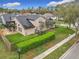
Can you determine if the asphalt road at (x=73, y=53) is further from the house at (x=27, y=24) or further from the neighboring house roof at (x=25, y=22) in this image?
the neighboring house roof at (x=25, y=22)

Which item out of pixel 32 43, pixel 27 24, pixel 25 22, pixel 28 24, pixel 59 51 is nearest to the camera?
pixel 59 51

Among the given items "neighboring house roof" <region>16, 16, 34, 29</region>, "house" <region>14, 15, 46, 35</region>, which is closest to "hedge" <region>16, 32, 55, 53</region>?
"house" <region>14, 15, 46, 35</region>

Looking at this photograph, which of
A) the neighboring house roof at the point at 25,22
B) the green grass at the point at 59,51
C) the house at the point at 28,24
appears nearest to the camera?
the green grass at the point at 59,51

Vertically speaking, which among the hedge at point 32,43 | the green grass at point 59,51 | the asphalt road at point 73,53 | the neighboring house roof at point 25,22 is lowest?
the asphalt road at point 73,53

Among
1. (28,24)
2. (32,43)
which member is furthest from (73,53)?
(28,24)

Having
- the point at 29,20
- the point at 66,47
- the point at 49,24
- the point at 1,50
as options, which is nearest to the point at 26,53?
the point at 1,50

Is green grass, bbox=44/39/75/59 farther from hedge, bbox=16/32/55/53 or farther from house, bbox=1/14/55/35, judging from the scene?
house, bbox=1/14/55/35

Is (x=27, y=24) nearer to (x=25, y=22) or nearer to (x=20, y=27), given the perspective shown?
(x=25, y=22)

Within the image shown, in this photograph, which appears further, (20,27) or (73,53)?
(20,27)

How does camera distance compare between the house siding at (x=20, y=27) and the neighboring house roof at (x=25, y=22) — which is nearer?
the house siding at (x=20, y=27)

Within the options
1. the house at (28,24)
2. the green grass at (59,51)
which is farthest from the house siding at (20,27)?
the green grass at (59,51)

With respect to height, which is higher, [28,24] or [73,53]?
[28,24]
